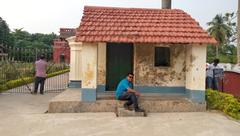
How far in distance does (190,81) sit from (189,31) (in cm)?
178

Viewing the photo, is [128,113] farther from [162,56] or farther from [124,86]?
[162,56]

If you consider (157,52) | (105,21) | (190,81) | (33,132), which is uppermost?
(105,21)

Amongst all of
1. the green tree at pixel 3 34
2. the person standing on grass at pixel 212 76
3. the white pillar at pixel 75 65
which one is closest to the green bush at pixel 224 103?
the person standing on grass at pixel 212 76

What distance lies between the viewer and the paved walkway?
29.2 ft

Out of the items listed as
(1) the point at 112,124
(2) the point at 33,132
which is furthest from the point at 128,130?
(2) the point at 33,132

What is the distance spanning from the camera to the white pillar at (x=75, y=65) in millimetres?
16938

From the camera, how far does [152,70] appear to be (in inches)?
528

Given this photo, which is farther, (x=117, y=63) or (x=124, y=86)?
(x=117, y=63)

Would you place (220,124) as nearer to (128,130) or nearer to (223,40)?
(128,130)

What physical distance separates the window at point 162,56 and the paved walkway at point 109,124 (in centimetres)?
271

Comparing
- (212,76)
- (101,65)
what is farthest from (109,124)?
(212,76)

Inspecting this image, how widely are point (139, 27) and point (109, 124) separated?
430 centimetres

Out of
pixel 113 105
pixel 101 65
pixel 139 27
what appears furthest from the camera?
pixel 101 65

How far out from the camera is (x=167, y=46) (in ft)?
44.9
